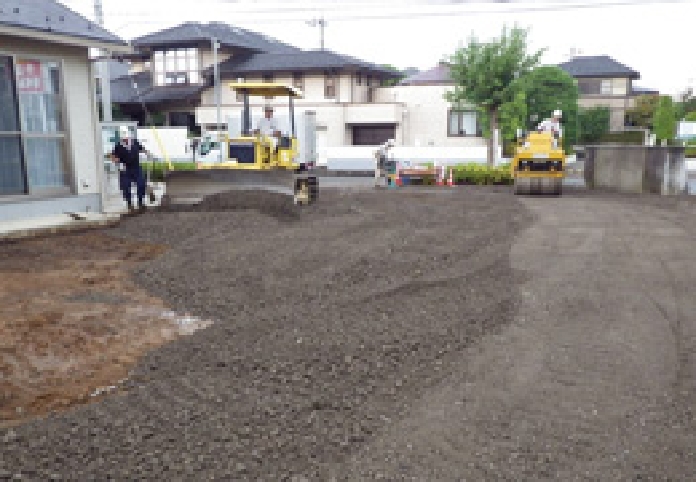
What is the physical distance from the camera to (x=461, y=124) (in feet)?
112

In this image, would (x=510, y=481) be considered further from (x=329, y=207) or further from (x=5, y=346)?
(x=329, y=207)

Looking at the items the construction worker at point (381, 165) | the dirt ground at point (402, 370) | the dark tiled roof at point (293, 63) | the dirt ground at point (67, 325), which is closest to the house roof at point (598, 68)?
the dark tiled roof at point (293, 63)

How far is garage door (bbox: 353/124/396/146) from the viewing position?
34656 millimetres

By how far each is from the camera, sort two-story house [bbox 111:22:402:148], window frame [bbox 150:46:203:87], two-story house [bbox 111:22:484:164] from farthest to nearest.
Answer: window frame [bbox 150:46:203:87], two-story house [bbox 111:22:402:148], two-story house [bbox 111:22:484:164]

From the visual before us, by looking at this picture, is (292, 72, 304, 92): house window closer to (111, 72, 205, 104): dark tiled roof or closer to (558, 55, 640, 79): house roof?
(111, 72, 205, 104): dark tiled roof

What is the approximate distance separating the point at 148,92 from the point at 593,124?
2960 centimetres

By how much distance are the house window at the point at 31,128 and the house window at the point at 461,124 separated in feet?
84.4

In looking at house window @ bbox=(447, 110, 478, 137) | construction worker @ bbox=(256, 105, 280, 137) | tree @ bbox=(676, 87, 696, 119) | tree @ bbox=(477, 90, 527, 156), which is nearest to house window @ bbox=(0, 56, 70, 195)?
construction worker @ bbox=(256, 105, 280, 137)

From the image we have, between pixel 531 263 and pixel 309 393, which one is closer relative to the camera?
pixel 309 393

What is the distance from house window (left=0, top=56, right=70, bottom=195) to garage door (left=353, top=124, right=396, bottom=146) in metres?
25.0

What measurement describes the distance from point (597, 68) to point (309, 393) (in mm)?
51407

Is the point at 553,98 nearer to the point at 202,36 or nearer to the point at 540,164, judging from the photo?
the point at 202,36

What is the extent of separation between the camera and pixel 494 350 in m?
5.07

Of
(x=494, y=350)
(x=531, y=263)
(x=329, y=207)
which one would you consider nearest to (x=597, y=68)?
(x=329, y=207)
